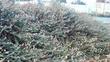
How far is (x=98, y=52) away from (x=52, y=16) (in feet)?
4.79

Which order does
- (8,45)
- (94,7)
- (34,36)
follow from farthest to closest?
(94,7) → (34,36) → (8,45)

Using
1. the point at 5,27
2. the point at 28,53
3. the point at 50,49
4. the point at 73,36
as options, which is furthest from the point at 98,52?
the point at 5,27

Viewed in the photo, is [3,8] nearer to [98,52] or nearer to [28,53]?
[28,53]

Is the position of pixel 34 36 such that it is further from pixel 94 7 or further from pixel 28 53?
pixel 94 7

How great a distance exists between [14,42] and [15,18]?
57 cm

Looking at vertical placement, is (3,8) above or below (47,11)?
above

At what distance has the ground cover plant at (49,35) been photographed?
4.71 meters

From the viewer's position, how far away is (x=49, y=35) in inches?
226

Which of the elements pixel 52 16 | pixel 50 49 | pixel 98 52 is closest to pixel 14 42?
pixel 50 49

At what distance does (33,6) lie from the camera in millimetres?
6484

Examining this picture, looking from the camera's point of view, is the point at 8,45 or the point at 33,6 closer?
the point at 8,45

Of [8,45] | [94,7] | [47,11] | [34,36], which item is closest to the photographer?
[8,45]

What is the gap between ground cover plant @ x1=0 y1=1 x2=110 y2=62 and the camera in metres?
4.71

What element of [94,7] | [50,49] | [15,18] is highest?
[15,18]
